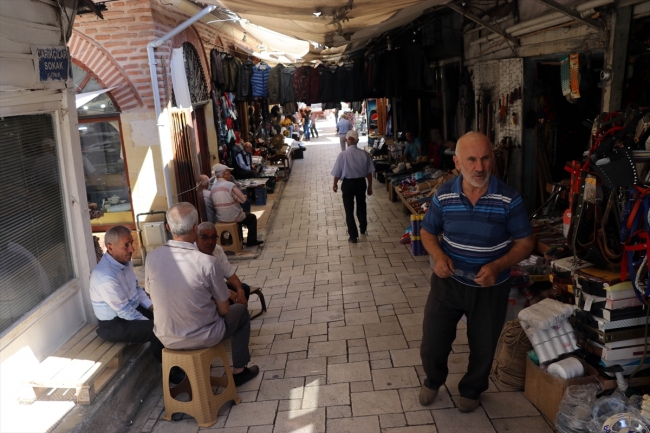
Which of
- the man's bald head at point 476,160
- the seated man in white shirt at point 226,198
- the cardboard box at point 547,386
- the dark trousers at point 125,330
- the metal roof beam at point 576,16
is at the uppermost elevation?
the metal roof beam at point 576,16

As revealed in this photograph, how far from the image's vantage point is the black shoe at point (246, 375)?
14.7ft

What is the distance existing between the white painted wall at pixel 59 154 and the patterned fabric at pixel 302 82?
250 inches

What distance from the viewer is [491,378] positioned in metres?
4.31

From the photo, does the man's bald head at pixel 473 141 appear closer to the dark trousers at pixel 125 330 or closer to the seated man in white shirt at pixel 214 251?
the seated man in white shirt at pixel 214 251

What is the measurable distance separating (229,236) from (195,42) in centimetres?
411

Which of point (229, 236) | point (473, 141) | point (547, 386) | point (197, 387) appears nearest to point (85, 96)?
point (229, 236)

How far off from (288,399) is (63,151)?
2.83 meters

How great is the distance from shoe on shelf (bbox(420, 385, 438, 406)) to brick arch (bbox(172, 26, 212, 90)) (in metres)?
6.89

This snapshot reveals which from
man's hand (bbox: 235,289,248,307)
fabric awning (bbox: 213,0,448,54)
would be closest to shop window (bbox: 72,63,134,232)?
fabric awning (bbox: 213,0,448,54)

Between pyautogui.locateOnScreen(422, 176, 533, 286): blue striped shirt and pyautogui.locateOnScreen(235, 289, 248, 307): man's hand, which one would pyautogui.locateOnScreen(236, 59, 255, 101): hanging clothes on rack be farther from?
pyautogui.locateOnScreen(422, 176, 533, 286): blue striped shirt

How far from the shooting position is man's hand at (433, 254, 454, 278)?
3.47 metres

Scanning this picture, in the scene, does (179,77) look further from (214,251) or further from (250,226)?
(214,251)

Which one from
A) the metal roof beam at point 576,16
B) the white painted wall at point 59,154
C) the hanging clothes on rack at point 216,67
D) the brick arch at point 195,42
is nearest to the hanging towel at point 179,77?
the brick arch at point 195,42

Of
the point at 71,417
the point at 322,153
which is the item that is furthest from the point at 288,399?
the point at 322,153
